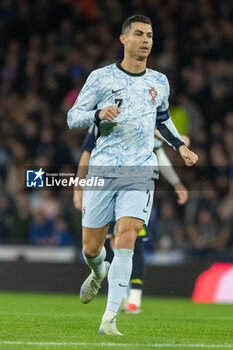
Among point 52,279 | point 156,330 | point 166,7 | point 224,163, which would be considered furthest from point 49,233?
point 156,330

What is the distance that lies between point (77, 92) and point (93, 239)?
9.93m

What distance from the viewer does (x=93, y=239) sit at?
692 centimetres

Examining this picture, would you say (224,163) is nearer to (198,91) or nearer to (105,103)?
(198,91)

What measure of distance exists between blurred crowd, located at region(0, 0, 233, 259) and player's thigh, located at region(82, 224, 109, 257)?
6489 millimetres

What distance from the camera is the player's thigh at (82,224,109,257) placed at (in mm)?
6848

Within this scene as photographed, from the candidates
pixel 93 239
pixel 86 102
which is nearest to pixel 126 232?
pixel 93 239

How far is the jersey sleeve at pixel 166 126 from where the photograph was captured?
706 cm

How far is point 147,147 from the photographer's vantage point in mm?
6734

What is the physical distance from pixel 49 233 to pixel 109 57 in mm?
4584

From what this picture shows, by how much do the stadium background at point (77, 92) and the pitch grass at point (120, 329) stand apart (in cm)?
423

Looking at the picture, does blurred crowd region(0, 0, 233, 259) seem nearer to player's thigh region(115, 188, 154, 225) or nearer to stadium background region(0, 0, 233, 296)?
stadium background region(0, 0, 233, 296)

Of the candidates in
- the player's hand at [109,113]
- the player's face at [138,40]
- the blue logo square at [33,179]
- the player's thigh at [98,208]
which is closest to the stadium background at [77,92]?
the blue logo square at [33,179]

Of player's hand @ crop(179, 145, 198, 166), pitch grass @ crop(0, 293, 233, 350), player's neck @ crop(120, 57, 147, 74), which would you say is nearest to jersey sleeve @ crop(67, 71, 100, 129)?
player's neck @ crop(120, 57, 147, 74)

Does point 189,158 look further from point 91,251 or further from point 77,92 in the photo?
point 77,92
